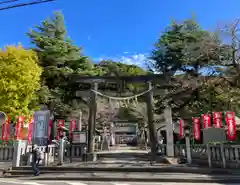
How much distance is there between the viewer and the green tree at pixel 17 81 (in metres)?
14.9

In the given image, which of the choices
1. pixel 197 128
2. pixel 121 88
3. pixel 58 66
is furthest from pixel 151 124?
pixel 58 66

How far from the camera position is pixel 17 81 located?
50.2ft

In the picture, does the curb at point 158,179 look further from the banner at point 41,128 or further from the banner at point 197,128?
the banner at point 197,128

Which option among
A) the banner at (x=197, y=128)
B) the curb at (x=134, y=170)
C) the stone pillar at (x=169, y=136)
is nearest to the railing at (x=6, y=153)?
the curb at (x=134, y=170)

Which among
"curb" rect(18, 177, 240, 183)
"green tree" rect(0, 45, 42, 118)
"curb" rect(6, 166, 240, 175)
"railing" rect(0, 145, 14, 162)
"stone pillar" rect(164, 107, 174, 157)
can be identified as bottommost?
"curb" rect(18, 177, 240, 183)

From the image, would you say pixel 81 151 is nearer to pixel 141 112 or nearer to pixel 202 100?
pixel 202 100

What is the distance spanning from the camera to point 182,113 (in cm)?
1645

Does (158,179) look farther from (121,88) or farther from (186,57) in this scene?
(186,57)

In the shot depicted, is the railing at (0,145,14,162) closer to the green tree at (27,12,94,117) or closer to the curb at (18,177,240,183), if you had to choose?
the curb at (18,177,240,183)

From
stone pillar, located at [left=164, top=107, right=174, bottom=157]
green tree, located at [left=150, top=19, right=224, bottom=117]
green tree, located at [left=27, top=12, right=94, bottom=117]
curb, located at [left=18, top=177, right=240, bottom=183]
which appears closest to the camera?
curb, located at [left=18, top=177, right=240, bottom=183]

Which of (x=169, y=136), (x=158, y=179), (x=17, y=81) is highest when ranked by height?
(x=17, y=81)

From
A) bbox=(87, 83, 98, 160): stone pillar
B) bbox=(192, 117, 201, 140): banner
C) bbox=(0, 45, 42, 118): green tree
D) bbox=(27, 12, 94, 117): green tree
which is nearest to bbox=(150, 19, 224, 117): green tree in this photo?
bbox=(192, 117, 201, 140): banner

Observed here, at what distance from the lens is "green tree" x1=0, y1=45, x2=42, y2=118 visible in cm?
1488

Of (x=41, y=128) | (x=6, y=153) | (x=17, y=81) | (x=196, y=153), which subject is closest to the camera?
(x=196, y=153)
